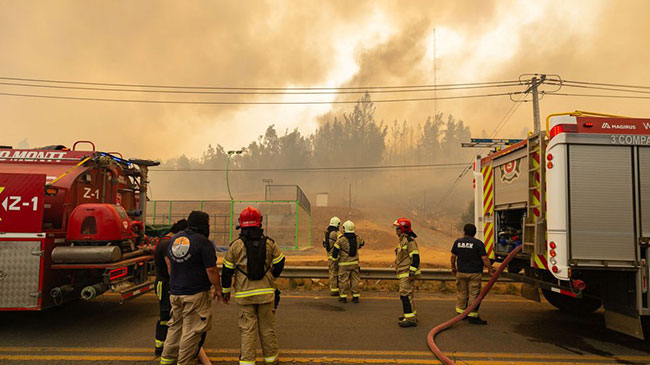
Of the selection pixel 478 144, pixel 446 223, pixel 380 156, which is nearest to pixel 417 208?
pixel 446 223

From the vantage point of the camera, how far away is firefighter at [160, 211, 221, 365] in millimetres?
4039

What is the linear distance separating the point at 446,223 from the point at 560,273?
55.9 metres

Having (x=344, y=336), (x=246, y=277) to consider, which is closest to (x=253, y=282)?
(x=246, y=277)

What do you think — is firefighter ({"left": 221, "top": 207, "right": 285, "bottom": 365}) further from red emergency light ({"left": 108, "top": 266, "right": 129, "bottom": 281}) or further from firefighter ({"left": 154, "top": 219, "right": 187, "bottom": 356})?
red emergency light ({"left": 108, "top": 266, "right": 129, "bottom": 281})

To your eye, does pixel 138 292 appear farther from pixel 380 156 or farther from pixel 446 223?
pixel 380 156

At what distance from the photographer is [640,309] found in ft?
15.2

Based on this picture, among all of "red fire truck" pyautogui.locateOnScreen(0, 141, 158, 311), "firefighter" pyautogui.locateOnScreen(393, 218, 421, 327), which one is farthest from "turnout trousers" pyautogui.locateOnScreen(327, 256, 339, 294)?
"red fire truck" pyautogui.locateOnScreen(0, 141, 158, 311)

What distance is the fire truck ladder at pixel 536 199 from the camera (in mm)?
5273

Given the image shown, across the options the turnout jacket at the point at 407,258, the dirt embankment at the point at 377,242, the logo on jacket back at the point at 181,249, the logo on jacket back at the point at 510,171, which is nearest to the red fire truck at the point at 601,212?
the logo on jacket back at the point at 510,171

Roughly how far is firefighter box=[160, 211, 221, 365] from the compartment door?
246cm

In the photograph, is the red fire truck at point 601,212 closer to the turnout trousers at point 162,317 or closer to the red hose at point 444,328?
the red hose at point 444,328

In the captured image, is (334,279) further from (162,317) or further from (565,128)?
(565,128)

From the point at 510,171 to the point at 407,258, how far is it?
2.28m

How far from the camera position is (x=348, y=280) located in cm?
777
